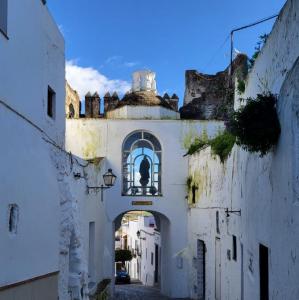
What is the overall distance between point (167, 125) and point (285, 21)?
13110 millimetres

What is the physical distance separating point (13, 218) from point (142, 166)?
13289 millimetres

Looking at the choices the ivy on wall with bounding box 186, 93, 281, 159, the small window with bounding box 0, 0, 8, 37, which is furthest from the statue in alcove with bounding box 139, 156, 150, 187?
the small window with bounding box 0, 0, 8, 37

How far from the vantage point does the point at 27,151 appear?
815 centimetres

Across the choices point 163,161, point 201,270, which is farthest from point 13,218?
point 163,161

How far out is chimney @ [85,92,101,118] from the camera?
78.9 ft

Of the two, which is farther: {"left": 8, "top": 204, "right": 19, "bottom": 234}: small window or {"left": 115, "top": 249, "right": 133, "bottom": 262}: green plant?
{"left": 115, "top": 249, "right": 133, "bottom": 262}: green plant

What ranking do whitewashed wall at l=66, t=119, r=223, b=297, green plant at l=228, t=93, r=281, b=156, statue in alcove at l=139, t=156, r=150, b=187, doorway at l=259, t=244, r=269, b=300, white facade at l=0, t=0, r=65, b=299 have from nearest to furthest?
white facade at l=0, t=0, r=65, b=299
green plant at l=228, t=93, r=281, b=156
doorway at l=259, t=244, r=269, b=300
whitewashed wall at l=66, t=119, r=223, b=297
statue in alcove at l=139, t=156, r=150, b=187

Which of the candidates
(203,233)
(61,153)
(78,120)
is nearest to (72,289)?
(61,153)

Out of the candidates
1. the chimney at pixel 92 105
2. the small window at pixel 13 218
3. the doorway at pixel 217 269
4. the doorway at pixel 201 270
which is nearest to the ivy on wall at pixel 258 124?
the small window at pixel 13 218

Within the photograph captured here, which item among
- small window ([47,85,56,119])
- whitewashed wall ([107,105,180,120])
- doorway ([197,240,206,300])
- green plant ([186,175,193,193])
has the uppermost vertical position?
whitewashed wall ([107,105,180,120])

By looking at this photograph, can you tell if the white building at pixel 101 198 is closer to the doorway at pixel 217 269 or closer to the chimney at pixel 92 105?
the doorway at pixel 217 269

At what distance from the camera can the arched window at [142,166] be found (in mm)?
20359

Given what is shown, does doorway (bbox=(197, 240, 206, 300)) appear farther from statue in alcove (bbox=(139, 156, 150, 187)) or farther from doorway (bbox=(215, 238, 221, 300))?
statue in alcove (bbox=(139, 156, 150, 187))

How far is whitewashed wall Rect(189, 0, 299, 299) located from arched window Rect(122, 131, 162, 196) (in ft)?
20.0
